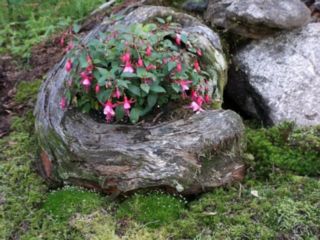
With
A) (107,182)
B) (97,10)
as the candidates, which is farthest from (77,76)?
(97,10)

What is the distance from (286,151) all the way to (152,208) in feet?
3.41

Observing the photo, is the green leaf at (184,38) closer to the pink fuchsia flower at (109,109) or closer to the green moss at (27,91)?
the pink fuchsia flower at (109,109)

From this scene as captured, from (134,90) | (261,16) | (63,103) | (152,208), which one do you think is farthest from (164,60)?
(261,16)

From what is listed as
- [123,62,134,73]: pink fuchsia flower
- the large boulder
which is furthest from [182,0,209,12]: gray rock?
[123,62,134,73]: pink fuchsia flower

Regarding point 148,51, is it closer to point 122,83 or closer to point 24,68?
point 122,83

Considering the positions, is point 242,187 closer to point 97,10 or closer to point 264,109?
point 264,109

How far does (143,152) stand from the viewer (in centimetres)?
333

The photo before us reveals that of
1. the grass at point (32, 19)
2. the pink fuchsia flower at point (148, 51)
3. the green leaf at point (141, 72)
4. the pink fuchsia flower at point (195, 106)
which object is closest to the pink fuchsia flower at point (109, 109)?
the green leaf at point (141, 72)

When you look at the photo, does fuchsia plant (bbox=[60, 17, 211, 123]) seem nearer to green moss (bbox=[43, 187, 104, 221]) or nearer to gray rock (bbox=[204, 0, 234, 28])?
green moss (bbox=[43, 187, 104, 221])

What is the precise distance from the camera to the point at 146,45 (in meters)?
3.43

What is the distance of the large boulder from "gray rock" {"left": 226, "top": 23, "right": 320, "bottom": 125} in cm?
11

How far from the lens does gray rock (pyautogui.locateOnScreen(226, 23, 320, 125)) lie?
4195 millimetres

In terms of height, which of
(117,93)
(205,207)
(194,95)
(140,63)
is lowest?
(205,207)

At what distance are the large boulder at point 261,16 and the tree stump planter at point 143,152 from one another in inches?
43.5
